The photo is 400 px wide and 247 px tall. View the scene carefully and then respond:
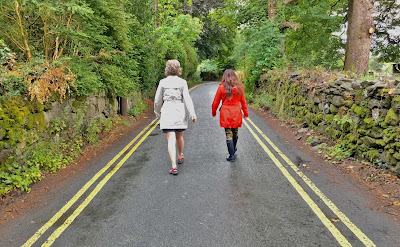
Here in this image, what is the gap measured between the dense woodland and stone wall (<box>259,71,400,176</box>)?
1.99 m

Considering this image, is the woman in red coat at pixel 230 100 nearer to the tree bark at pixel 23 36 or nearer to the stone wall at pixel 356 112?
the stone wall at pixel 356 112

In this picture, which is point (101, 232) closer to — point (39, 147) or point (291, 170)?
point (39, 147)

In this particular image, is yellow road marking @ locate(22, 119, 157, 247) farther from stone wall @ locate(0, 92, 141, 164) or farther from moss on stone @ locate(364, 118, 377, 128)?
moss on stone @ locate(364, 118, 377, 128)

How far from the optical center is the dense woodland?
5.96 meters

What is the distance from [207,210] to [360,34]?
9057 mm

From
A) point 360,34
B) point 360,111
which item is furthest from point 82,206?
point 360,34

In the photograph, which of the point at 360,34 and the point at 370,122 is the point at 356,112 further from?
the point at 360,34

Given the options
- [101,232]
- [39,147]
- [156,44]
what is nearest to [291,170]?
[101,232]

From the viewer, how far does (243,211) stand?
13.1 ft

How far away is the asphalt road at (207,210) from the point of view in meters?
3.38

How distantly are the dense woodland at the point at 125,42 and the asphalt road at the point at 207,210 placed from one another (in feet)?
5.01

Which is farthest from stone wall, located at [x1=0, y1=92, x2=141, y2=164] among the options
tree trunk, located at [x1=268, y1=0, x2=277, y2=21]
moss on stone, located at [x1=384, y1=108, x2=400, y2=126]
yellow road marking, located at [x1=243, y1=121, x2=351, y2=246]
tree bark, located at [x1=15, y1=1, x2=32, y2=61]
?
tree trunk, located at [x1=268, y1=0, x2=277, y2=21]

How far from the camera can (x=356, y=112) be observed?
614cm

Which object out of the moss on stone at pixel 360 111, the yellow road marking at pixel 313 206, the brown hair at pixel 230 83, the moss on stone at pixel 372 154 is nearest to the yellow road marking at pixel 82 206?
the brown hair at pixel 230 83
